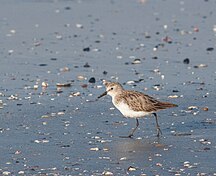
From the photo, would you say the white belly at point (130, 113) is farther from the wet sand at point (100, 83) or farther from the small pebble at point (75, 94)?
the small pebble at point (75, 94)

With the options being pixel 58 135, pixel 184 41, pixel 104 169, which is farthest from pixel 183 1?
pixel 104 169

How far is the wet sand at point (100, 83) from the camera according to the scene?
9.35m

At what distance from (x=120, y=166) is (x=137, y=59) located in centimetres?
662

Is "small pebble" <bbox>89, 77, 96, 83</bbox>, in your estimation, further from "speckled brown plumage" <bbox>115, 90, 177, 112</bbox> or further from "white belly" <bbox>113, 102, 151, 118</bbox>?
"white belly" <bbox>113, 102, 151, 118</bbox>

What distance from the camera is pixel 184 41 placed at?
17.5m

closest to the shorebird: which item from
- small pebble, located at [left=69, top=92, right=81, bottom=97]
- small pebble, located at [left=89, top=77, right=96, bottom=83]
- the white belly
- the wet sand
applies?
the white belly

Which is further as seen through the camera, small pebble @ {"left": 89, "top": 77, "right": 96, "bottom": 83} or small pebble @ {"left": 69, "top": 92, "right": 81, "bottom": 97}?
small pebble @ {"left": 89, "top": 77, "right": 96, "bottom": 83}

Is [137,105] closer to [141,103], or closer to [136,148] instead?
[141,103]

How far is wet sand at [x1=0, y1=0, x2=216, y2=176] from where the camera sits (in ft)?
30.7

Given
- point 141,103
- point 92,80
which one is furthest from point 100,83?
point 141,103

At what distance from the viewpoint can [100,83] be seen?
13680 mm

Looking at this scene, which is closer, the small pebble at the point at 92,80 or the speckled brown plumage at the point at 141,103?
the speckled brown plumage at the point at 141,103

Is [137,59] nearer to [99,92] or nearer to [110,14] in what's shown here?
[99,92]

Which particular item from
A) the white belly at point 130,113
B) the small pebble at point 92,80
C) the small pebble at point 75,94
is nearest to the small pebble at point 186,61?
the small pebble at point 92,80
